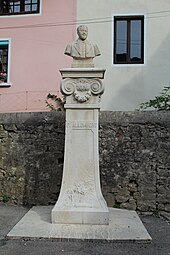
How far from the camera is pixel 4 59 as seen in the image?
14.2 meters

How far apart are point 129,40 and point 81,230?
982 cm

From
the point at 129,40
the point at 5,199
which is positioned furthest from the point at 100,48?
the point at 5,199

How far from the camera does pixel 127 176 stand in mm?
7094

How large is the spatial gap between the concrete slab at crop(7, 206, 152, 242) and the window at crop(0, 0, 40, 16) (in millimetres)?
10502

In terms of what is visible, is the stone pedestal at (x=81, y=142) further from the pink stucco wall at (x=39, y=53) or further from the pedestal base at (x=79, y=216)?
the pink stucco wall at (x=39, y=53)

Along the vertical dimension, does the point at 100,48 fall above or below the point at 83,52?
above

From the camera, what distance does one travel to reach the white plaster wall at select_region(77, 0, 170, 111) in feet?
42.5

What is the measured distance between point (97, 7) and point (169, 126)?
8034 mm

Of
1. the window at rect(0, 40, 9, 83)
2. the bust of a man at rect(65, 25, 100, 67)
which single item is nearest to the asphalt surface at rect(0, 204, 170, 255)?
the bust of a man at rect(65, 25, 100, 67)

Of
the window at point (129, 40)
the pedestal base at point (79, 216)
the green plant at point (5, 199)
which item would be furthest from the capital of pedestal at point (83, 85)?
the window at point (129, 40)

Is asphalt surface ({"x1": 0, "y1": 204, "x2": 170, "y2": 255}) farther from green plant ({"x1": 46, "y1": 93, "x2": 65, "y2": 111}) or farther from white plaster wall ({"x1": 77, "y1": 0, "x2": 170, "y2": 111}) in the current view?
white plaster wall ({"x1": 77, "y1": 0, "x2": 170, "y2": 111})

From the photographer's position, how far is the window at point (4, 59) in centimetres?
1395

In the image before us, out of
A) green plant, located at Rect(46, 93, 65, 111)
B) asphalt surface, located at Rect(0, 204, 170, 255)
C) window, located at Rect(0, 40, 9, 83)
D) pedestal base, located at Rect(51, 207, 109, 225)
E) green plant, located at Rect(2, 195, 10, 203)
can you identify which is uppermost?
window, located at Rect(0, 40, 9, 83)

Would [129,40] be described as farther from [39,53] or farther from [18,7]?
[18,7]
